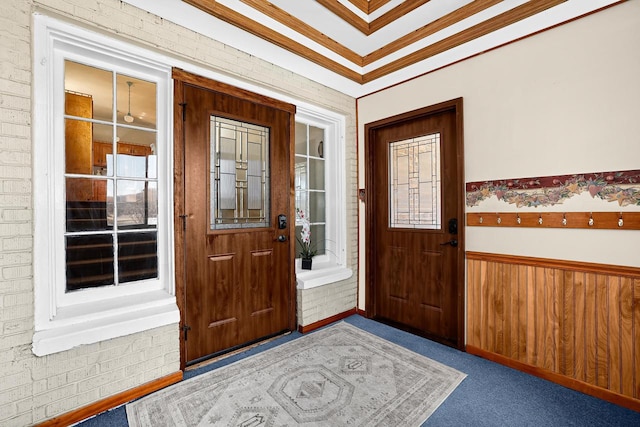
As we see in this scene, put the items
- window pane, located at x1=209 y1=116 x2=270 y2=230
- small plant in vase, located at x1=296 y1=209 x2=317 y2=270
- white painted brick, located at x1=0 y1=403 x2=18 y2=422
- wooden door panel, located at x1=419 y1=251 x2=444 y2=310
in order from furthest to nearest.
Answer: small plant in vase, located at x1=296 y1=209 x2=317 y2=270, wooden door panel, located at x1=419 y1=251 x2=444 y2=310, window pane, located at x1=209 y1=116 x2=270 y2=230, white painted brick, located at x1=0 y1=403 x2=18 y2=422

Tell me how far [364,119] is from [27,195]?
10.3 feet

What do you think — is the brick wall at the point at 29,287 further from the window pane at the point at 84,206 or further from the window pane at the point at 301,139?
the window pane at the point at 301,139

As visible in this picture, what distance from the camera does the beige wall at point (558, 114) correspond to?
1.90m

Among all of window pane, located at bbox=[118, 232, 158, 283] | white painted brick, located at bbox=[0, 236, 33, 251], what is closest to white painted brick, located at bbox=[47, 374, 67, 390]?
window pane, located at bbox=[118, 232, 158, 283]

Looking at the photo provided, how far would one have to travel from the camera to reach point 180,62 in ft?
7.32

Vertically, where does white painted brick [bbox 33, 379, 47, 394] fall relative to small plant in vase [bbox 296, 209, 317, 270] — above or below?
below

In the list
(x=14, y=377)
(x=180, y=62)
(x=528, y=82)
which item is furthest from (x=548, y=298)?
(x=14, y=377)

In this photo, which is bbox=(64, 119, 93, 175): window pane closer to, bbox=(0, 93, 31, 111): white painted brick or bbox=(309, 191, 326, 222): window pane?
bbox=(0, 93, 31, 111): white painted brick

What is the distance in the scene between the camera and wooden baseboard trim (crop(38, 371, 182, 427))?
1719 millimetres

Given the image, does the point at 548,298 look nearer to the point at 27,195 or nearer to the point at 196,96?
the point at 196,96

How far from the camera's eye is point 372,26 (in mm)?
2738

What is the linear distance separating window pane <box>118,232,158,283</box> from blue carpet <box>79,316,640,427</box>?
0.86m

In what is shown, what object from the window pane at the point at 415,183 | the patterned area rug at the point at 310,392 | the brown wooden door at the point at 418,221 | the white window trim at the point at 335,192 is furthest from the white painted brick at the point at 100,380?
the window pane at the point at 415,183

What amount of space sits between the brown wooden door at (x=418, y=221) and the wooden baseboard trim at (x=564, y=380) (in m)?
0.26
